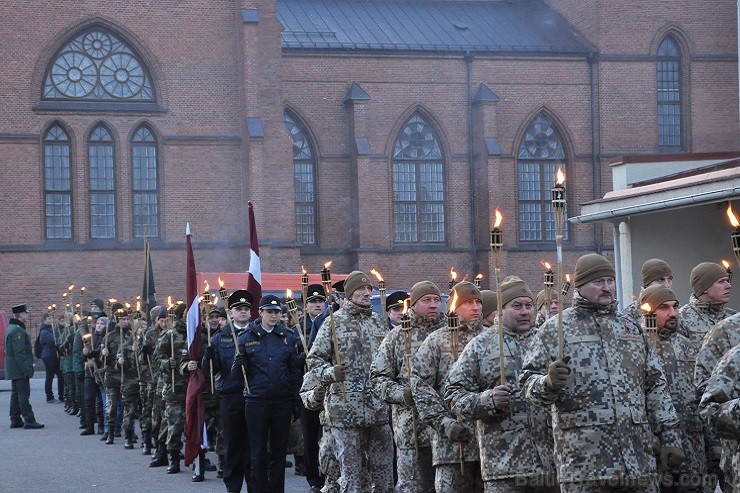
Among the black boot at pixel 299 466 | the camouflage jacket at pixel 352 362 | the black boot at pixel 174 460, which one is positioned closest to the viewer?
the camouflage jacket at pixel 352 362

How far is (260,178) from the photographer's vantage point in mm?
39938

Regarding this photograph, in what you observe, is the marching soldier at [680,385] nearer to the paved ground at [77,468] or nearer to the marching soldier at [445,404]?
the marching soldier at [445,404]

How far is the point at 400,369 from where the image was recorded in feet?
34.3

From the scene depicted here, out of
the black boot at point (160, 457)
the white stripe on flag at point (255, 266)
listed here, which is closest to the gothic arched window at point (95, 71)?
the black boot at point (160, 457)

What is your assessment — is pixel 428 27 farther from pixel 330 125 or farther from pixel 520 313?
pixel 520 313

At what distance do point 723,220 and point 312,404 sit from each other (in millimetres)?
14607

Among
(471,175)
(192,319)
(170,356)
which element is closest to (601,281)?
(192,319)

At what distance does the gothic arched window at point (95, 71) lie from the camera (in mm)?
39531

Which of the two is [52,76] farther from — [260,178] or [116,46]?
[260,178]

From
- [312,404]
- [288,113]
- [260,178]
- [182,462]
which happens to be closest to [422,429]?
[312,404]

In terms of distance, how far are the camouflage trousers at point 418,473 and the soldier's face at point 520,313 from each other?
71.2 inches

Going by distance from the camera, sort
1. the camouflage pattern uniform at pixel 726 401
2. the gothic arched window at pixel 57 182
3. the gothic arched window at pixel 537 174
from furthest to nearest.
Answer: the gothic arched window at pixel 537 174
the gothic arched window at pixel 57 182
the camouflage pattern uniform at pixel 726 401

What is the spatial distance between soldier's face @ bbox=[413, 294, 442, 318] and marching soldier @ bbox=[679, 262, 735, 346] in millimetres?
1860

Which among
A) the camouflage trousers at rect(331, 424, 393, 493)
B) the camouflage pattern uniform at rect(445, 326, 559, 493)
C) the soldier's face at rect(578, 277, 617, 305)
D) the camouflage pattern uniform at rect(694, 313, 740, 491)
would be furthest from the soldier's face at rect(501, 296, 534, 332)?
the camouflage trousers at rect(331, 424, 393, 493)
